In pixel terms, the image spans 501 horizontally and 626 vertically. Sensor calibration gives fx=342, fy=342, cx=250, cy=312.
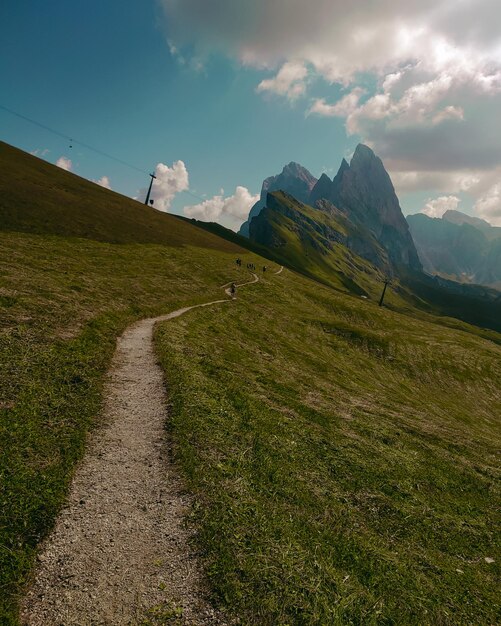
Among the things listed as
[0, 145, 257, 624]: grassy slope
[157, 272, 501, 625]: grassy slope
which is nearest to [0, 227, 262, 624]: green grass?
Result: [0, 145, 257, 624]: grassy slope

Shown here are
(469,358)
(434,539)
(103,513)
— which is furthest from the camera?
(469,358)

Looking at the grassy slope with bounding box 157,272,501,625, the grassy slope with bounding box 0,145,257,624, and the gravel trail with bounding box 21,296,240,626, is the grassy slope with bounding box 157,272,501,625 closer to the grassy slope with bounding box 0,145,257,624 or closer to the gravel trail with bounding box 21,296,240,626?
the gravel trail with bounding box 21,296,240,626

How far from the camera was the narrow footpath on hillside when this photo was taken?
8.06 m

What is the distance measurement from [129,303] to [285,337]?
2201 cm

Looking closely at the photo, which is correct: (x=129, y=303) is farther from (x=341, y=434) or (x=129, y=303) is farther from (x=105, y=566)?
(x=105, y=566)

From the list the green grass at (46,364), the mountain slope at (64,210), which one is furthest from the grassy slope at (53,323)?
the mountain slope at (64,210)

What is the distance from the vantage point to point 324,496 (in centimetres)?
1390

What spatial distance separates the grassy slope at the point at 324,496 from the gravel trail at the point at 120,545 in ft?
2.58

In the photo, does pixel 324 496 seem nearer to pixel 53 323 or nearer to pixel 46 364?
pixel 46 364

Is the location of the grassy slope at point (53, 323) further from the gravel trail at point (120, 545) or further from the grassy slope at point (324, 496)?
the grassy slope at point (324, 496)

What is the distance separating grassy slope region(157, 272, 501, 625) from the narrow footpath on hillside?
79 cm

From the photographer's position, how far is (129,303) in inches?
1469

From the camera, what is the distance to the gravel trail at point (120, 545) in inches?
317

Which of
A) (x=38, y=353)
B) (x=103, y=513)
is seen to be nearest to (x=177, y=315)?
(x=38, y=353)
